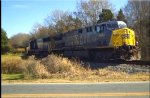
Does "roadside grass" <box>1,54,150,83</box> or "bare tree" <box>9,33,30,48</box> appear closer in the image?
"roadside grass" <box>1,54,150,83</box>

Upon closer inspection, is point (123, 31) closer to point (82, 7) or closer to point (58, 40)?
point (58, 40)

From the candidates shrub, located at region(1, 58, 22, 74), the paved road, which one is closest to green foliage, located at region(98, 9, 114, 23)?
shrub, located at region(1, 58, 22, 74)

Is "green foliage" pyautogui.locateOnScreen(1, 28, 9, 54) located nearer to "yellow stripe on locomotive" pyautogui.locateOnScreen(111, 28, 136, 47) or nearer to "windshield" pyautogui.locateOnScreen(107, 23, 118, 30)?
"windshield" pyautogui.locateOnScreen(107, 23, 118, 30)

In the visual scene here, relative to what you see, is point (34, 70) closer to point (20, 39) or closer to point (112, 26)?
point (112, 26)

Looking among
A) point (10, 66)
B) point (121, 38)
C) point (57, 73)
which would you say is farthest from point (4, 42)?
point (57, 73)

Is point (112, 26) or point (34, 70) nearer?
point (34, 70)

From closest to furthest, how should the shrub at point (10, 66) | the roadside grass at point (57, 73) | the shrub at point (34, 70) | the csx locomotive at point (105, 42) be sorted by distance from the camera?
the roadside grass at point (57, 73) → the shrub at point (34, 70) → the shrub at point (10, 66) → the csx locomotive at point (105, 42)

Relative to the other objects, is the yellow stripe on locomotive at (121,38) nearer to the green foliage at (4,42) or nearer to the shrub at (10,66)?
the shrub at (10,66)

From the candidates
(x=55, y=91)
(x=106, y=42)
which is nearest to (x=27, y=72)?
(x=55, y=91)

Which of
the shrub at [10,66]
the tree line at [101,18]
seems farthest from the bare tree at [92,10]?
the shrub at [10,66]

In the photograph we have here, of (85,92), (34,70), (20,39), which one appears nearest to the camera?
(85,92)

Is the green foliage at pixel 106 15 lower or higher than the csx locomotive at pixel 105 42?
higher

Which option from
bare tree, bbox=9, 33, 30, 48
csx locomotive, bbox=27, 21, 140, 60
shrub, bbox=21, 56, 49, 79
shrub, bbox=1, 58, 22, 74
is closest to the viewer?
shrub, bbox=21, 56, 49, 79

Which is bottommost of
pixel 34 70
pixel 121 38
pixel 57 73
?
pixel 57 73
